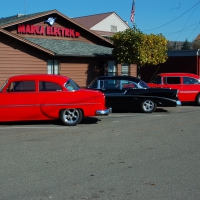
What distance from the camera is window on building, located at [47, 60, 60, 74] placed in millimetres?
22125

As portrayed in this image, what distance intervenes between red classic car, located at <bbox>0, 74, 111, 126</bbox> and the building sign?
10.5 m

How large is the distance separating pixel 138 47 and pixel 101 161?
14.9 m

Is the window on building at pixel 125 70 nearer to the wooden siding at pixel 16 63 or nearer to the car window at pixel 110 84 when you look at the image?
the wooden siding at pixel 16 63

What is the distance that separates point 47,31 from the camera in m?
23.3

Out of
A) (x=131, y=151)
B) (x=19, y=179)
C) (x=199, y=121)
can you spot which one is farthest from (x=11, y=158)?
(x=199, y=121)

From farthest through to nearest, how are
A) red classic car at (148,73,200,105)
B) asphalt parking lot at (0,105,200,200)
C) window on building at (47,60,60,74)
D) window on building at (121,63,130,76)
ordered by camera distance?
window on building at (121,63,130,76) → window on building at (47,60,60,74) → red classic car at (148,73,200,105) → asphalt parking lot at (0,105,200,200)

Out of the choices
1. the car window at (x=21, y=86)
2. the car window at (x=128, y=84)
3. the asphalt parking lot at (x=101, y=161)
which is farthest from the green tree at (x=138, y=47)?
the car window at (x=21, y=86)

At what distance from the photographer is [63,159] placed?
26.8 ft

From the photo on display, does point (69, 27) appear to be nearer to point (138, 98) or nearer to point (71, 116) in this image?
point (138, 98)

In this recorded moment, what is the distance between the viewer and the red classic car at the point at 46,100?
1235 centimetres

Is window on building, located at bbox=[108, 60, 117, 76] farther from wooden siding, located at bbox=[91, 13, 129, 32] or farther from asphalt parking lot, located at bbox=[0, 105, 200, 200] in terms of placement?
wooden siding, located at bbox=[91, 13, 129, 32]

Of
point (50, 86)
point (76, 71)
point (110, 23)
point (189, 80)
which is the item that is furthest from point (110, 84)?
point (110, 23)

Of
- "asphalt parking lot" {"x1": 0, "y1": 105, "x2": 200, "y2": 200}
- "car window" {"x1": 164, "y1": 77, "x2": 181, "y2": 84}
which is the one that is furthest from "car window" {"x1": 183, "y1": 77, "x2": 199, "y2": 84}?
"asphalt parking lot" {"x1": 0, "y1": 105, "x2": 200, "y2": 200}

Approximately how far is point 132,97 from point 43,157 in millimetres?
7791
